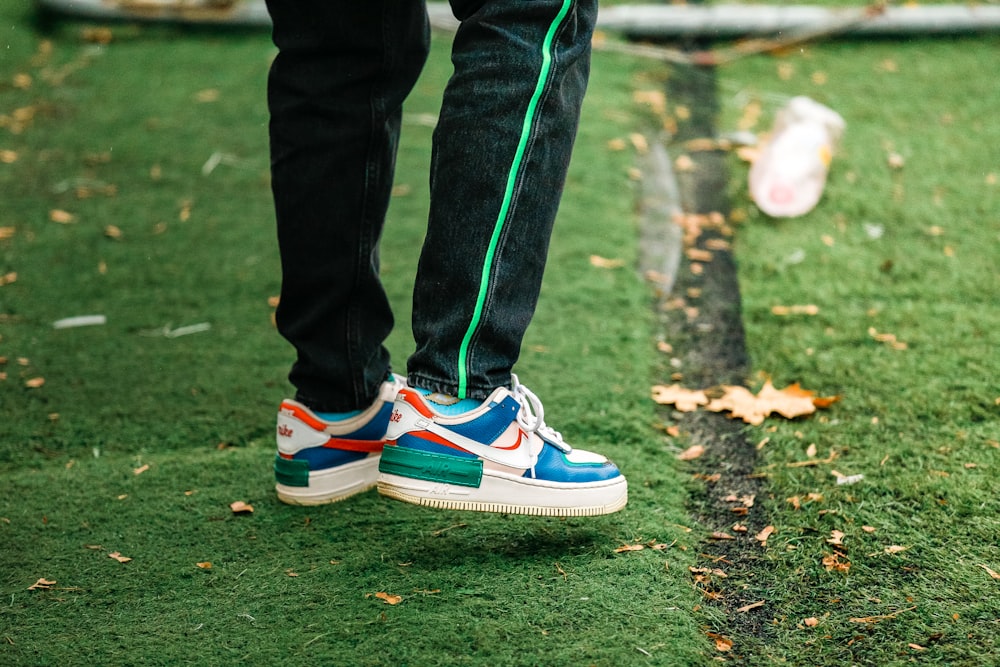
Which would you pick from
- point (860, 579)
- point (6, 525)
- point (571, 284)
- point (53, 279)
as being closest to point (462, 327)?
point (860, 579)

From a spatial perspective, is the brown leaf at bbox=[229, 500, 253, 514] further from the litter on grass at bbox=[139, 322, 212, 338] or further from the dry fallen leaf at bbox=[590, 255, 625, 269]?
the dry fallen leaf at bbox=[590, 255, 625, 269]

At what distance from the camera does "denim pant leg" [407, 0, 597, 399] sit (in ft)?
4.00

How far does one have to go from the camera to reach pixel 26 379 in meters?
2.10

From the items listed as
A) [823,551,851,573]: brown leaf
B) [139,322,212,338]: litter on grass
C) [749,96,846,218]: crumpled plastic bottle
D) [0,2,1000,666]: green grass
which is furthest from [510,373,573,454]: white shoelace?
[749,96,846,218]: crumpled plastic bottle

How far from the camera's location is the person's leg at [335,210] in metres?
1.40

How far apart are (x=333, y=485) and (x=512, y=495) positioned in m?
0.35

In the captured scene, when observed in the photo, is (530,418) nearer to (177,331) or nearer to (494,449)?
(494,449)

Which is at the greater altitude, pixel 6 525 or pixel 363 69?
pixel 363 69

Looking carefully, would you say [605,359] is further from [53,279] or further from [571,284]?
[53,279]

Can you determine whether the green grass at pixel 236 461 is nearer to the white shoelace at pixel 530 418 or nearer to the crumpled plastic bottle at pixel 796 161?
the white shoelace at pixel 530 418

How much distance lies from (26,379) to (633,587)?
4.53ft

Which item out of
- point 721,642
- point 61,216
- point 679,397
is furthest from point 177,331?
point 721,642

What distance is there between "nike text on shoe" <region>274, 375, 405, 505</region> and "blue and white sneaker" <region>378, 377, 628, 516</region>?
8.4 inches

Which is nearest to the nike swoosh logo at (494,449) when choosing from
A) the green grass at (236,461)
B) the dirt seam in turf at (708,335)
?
the green grass at (236,461)
